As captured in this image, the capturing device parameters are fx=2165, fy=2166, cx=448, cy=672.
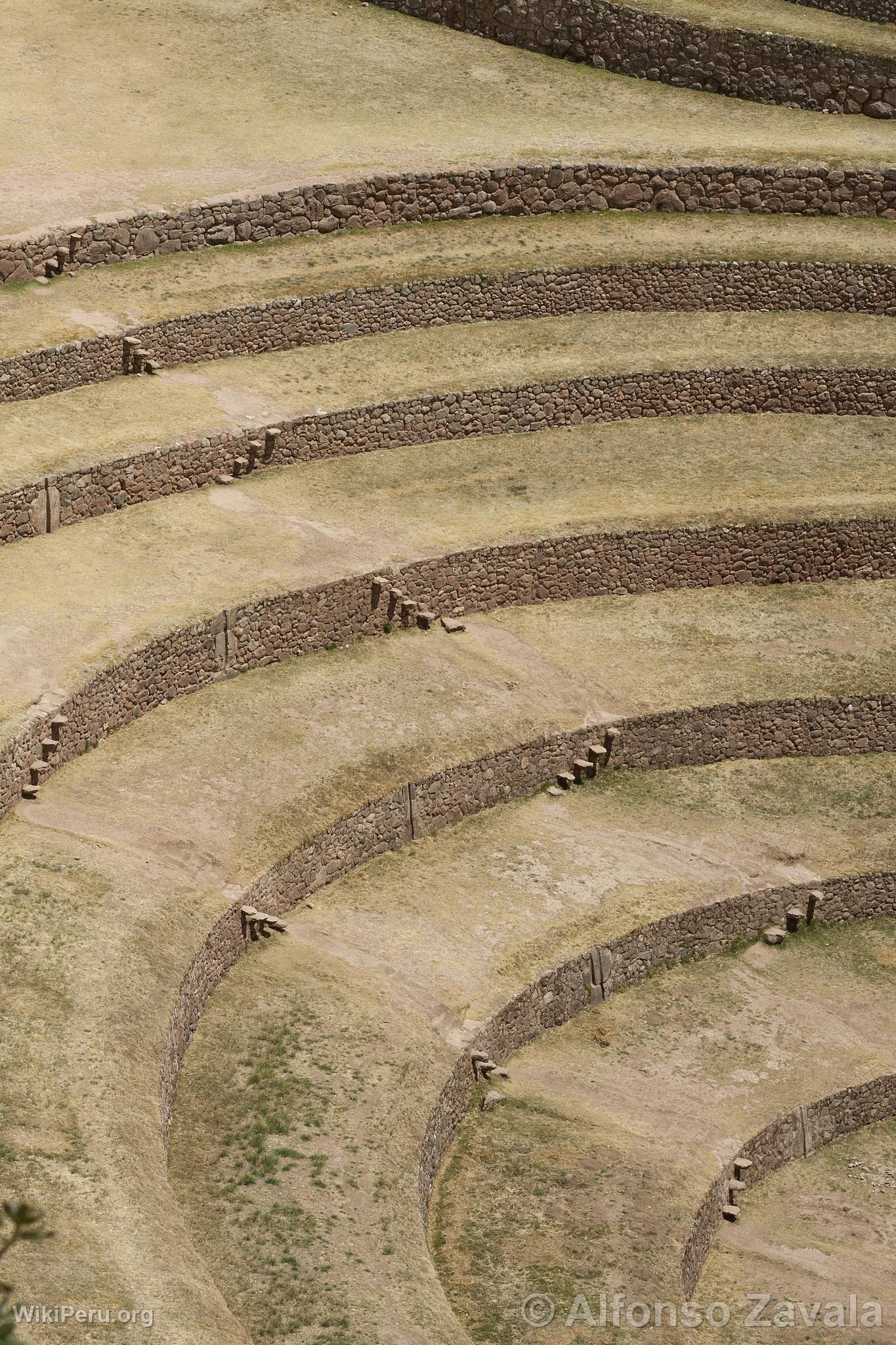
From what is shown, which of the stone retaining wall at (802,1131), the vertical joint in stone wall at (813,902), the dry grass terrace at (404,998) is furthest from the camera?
the vertical joint in stone wall at (813,902)

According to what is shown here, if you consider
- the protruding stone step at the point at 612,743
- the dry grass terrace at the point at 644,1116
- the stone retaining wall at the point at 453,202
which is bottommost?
the dry grass terrace at the point at 644,1116

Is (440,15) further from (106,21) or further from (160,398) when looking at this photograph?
(160,398)

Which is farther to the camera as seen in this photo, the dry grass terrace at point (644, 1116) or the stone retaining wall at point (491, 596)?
the stone retaining wall at point (491, 596)

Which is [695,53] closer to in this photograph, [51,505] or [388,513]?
[388,513]

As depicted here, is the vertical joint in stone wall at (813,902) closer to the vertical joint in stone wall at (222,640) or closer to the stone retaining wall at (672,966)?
the stone retaining wall at (672,966)

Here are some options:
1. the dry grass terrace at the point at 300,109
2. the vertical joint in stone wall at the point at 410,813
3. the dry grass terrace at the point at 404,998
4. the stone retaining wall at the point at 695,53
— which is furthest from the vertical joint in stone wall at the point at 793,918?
the stone retaining wall at the point at 695,53

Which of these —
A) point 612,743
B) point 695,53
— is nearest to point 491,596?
point 612,743

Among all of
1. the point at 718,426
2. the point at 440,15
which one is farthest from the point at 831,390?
the point at 440,15
